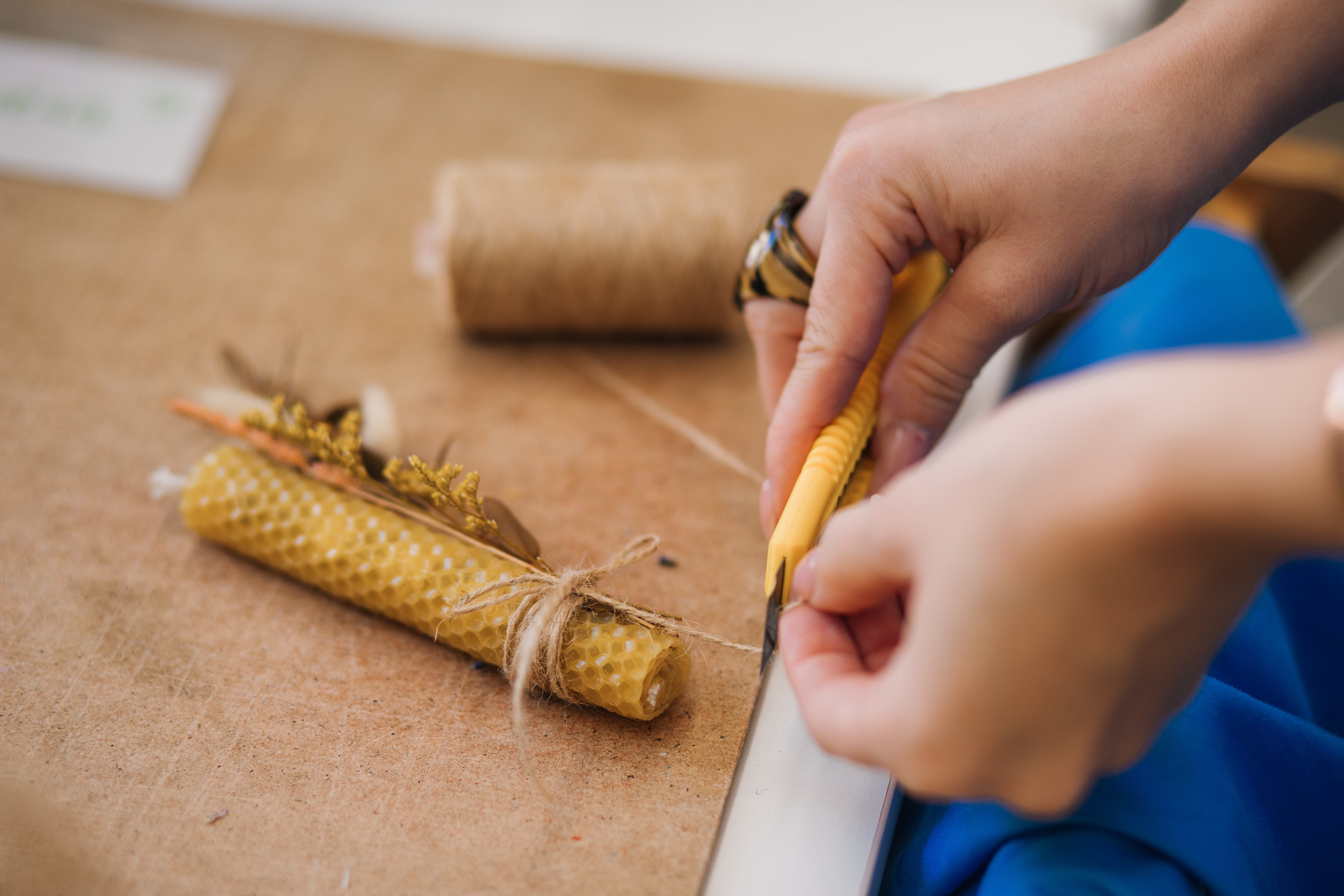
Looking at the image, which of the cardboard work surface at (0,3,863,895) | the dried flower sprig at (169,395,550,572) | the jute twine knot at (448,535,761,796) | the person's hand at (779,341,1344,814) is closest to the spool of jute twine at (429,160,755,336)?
the cardboard work surface at (0,3,863,895)

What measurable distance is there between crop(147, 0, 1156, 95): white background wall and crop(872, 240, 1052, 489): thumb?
784mm

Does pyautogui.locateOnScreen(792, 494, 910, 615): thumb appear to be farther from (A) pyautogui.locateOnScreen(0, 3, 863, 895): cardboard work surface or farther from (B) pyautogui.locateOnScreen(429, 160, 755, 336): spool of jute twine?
(B) pyautogui.locateOnScreen(429, 160, 755, 336): spool of jute twine

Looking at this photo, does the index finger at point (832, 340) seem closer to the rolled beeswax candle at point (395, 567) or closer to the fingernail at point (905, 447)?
the fingernail at point (905, 447)

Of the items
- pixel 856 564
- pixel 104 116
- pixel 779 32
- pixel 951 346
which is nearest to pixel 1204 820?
pixel 856 564

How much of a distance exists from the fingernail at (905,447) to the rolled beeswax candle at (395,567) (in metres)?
0.25

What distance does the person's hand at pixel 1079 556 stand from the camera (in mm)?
329

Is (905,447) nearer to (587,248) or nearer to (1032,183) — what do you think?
(1032,183)

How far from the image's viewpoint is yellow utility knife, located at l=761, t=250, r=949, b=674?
23.6 inches

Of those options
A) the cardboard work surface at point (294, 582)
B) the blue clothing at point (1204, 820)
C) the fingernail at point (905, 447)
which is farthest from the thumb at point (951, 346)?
the blue clothing at point (1204, 820)

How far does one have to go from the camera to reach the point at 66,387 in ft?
2.99

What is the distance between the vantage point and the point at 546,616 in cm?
61

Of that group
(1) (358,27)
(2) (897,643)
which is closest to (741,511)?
(2) (897,643)

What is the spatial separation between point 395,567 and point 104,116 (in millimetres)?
959

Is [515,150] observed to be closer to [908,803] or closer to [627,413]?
[627,413]
